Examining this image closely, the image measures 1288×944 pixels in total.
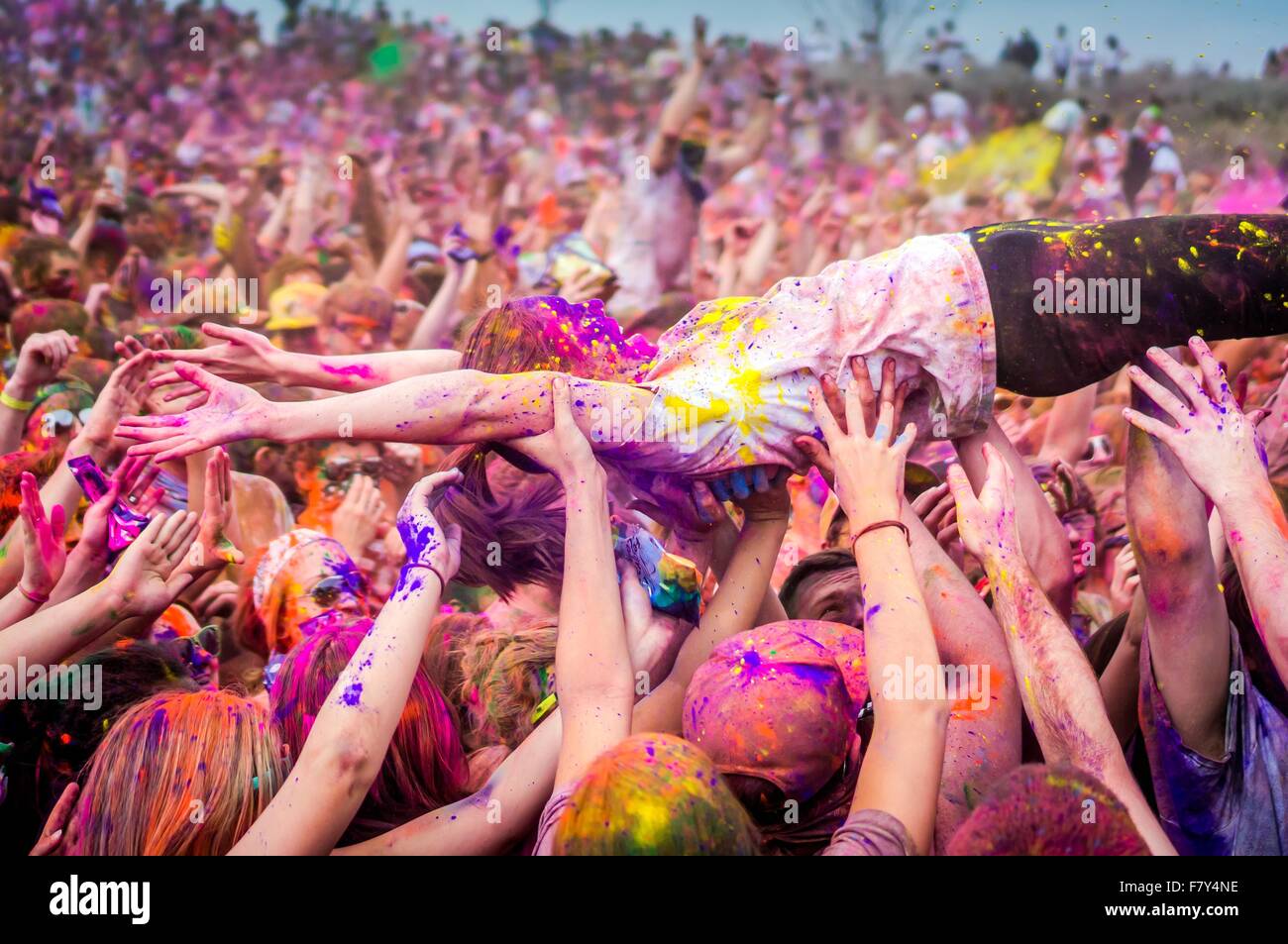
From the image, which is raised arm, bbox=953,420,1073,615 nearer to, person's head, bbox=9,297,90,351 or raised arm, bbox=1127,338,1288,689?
raised arm, bbox=1127,338,1288,689

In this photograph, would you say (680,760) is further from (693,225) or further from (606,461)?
(693,225)

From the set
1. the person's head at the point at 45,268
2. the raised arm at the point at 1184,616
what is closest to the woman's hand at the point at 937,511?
the raised arm at the point at 1184,616

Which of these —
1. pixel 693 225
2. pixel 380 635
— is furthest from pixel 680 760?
pixel 693 225

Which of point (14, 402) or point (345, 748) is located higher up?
point (14, 402)

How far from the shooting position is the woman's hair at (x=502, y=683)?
→ 212cm

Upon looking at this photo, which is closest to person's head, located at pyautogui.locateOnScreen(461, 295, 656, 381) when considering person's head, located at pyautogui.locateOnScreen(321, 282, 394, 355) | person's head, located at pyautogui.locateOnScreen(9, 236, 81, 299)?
person's head, located at pyautogui.locateOnScreen(321, 282, 394, 355)

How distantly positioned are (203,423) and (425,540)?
0.42 m

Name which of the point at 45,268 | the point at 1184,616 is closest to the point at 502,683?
the point at 1184,616

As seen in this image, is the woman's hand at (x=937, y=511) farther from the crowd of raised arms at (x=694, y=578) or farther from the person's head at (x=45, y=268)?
the person's head at (x=45, y=268)

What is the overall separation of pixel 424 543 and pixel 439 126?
11.1ft

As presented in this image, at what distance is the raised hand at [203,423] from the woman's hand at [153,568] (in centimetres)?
21

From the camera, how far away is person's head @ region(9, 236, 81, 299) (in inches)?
155

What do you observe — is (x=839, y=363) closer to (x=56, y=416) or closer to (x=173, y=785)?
(x=173, y=785)

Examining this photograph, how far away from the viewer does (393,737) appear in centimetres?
185
